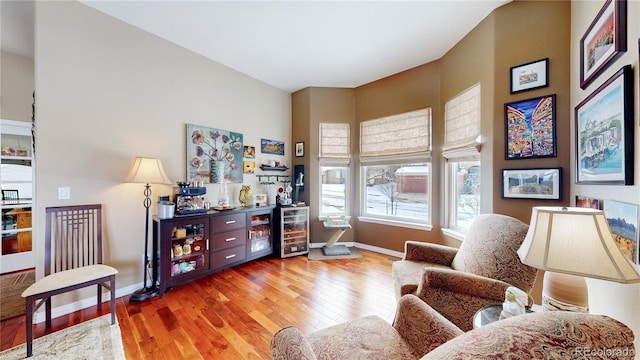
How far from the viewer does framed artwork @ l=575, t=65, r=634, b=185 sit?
3.50 feet

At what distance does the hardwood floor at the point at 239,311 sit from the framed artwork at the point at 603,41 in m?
2.31

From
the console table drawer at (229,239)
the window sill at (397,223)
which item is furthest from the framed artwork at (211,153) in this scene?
the window sill at (397,223)

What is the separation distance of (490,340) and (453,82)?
312 centimetres

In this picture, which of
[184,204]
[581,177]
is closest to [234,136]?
[184,204]

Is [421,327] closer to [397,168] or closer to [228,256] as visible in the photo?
[228,256]

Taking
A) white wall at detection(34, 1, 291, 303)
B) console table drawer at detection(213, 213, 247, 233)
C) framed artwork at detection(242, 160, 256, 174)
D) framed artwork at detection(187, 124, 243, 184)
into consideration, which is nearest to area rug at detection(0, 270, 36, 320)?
white wall at detection(34, 1, 291, 303)

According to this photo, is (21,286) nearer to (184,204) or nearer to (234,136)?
(184,204)

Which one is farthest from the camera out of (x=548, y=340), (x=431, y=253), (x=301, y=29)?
(x=301, y=29)

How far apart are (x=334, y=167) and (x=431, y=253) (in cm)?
234

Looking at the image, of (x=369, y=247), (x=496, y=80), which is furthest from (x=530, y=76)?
(x=369, y=247)

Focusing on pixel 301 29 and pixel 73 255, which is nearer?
pixel 73 255

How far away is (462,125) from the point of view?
2.68 metres

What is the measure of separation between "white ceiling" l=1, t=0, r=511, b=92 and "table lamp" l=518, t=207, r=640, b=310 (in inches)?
85.4

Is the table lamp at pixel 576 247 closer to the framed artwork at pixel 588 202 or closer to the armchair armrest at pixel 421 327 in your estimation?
the armchair armrest at pixel 421 327
